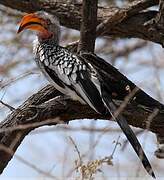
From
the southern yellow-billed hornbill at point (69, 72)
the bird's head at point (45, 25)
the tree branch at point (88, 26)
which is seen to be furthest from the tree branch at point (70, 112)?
the bird's head at point (45, 25)

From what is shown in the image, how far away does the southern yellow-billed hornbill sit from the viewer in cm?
382

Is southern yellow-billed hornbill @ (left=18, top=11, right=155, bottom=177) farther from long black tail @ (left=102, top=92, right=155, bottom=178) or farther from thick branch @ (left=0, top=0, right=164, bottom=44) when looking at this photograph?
thick branch @ (left=0, top=0, right=164, bottom=44)

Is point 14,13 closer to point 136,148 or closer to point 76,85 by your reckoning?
point 76,85

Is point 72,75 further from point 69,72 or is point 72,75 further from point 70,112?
point 70,112

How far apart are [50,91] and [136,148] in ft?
2.53

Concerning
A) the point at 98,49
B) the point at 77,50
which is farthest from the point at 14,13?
the point at 77,50

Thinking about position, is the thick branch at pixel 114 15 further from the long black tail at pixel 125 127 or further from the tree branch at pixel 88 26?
the long black tail at pixel 125 127

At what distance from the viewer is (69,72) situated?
4164 millimetres

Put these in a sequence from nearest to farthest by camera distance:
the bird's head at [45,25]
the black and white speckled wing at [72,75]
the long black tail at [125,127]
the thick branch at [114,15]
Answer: the long black tail at [125,127]
the black and white speckled wing at [72,75]
the bird's head at [45,25]
the thick branch at [114,15]

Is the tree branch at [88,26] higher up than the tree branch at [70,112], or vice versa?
the tree branch at [88,26]

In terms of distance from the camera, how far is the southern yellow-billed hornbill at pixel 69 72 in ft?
12.5

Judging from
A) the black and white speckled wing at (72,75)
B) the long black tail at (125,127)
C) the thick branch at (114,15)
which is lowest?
the long black tail at (125,127)

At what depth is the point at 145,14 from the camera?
4.81 meters

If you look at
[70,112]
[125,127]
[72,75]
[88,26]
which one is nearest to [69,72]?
[72,75]
